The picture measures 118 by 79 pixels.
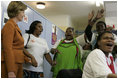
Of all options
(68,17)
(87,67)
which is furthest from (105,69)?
(68,17)

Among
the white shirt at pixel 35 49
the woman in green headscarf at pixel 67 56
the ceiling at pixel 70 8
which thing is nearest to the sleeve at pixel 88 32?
the woman in green headscarf at pixel 67 56

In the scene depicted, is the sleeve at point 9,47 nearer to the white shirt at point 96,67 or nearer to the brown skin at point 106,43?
the white shirt at point 96,67

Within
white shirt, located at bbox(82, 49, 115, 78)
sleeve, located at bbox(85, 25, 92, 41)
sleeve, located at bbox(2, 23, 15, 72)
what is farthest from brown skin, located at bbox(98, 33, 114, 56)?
sleeve, located at bbox(2, 23, 15, 72)

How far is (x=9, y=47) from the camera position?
3.89 ft

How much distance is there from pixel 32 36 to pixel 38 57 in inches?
10.4

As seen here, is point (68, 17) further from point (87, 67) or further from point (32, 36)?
point (87, 67)

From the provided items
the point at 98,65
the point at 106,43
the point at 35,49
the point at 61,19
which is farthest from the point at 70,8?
the point at 98,65

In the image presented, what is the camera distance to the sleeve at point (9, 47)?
1167 millimetres

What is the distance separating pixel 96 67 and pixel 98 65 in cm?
2

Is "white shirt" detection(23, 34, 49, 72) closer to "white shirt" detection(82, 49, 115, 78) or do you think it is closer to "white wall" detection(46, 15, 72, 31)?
"white shirt" detection(82, 49, 115, 78)

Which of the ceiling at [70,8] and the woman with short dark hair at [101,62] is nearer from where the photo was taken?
the woman with short dark hair at [101,62]

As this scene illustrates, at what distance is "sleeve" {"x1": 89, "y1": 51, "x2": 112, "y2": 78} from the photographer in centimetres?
97

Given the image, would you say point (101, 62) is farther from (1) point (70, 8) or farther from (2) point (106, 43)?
(1) point (70, 8)

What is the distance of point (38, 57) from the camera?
5.58 ft
